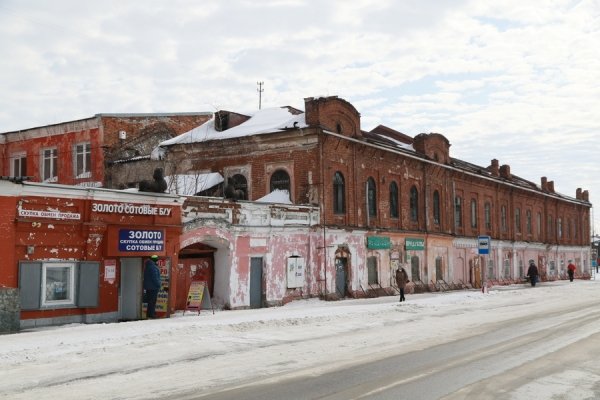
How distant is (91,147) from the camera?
115 feet

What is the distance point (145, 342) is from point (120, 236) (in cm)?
595

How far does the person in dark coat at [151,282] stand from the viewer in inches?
748

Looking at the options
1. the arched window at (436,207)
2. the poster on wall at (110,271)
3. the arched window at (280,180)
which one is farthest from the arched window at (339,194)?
the poster on wall at (110,271)

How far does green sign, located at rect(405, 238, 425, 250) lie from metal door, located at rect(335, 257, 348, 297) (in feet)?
20.3

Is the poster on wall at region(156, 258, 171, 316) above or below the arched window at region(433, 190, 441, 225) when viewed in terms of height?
below

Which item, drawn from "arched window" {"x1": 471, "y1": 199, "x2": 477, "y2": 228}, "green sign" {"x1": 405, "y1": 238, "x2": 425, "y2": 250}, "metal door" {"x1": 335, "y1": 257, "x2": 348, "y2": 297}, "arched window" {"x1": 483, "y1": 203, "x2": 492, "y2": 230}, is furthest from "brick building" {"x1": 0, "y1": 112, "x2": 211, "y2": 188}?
"arched window" {"x1": 483, "y1": 203, "x2": 492, "y2": 230}

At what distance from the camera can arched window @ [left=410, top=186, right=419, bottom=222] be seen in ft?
119

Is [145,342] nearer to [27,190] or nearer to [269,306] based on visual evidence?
[27,190]

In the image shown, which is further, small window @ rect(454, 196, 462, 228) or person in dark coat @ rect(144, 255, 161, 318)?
small window @ rect(454, 196, 462, 228)

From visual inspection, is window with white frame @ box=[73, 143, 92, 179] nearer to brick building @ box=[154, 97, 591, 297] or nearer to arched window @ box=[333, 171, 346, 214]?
brick building @ box=[154, 97, 591, 297]

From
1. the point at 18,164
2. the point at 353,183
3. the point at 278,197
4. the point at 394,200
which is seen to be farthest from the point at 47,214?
the point at 18,164

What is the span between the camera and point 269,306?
2480 cm

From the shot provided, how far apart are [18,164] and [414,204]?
22.3 m

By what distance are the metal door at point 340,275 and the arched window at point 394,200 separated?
18.6 feet
